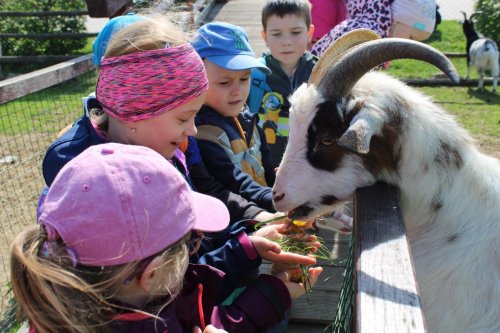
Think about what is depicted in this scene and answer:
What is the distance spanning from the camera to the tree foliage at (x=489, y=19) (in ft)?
51.3

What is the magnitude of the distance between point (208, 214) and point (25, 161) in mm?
4770

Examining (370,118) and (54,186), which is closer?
(54,186)

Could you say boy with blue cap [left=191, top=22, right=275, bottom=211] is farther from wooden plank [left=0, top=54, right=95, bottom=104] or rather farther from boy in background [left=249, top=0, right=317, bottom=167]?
wooden plank [left=0, top=54, right=95, bottom=104]

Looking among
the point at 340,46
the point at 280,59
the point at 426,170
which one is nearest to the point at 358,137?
the point at 426,170

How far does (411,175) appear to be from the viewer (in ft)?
7.48

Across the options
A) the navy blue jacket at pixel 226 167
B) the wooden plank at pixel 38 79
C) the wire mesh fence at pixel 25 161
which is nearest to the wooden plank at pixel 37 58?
the wire mesh fence at pixel 25 161

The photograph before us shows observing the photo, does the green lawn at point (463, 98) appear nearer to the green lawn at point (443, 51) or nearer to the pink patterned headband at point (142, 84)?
the green lawn at point (443, 51)

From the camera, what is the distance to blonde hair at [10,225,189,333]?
1.26 m

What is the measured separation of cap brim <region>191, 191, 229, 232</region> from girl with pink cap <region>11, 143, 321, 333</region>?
21 millimetres

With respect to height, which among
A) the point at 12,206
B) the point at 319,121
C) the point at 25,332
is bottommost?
the point at 12,206

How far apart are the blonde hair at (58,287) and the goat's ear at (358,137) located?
1113 millimetres

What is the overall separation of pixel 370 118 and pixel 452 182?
45cm

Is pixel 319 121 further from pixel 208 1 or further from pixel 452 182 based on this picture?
pixel 208 1

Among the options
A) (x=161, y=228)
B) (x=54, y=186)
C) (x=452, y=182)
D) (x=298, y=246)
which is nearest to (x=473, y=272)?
(x=452, y=182)
